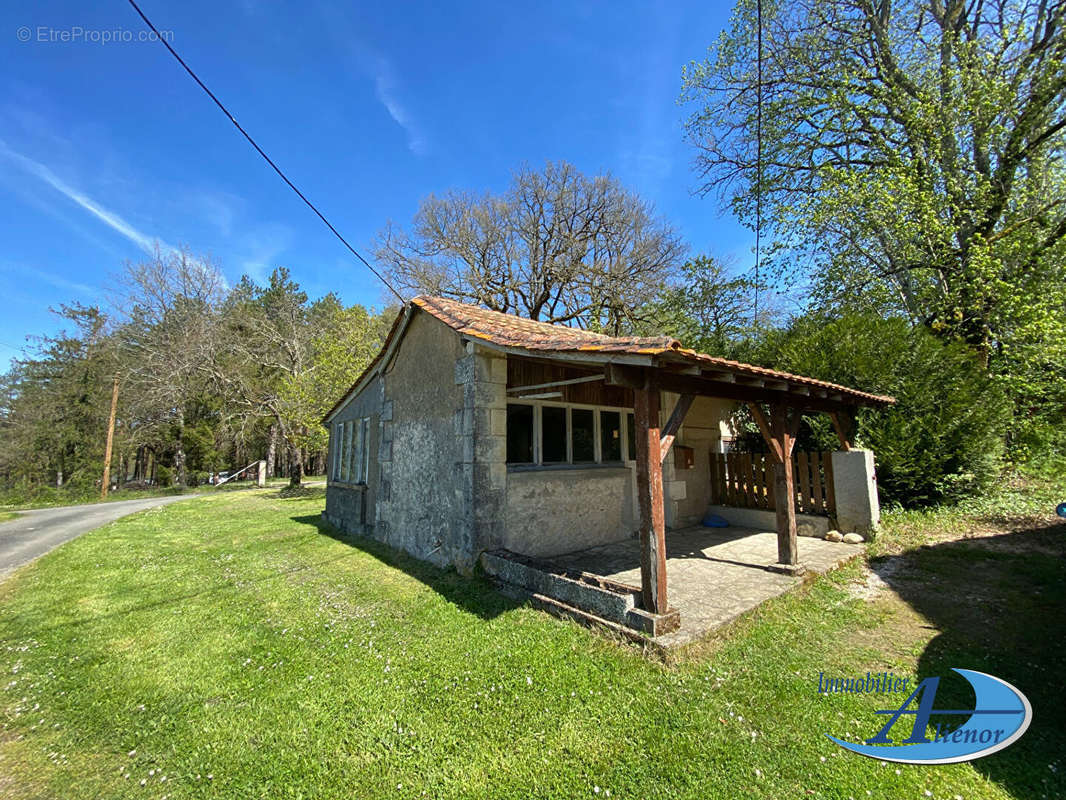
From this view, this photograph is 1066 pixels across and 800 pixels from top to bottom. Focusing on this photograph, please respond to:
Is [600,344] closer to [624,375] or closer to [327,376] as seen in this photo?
[624,375]

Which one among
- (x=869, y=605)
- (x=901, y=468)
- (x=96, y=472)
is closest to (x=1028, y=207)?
(x=901, y=468)

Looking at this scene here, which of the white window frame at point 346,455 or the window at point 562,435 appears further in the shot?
the white window frame at point 346,455

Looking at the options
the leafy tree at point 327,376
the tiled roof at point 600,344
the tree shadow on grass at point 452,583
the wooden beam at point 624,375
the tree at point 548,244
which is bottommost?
the tree shadow on grass at point 452,583

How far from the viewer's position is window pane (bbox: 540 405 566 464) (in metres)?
7.22

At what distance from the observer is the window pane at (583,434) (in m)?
7.63

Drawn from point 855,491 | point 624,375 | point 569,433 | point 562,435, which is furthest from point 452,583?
point 855,491

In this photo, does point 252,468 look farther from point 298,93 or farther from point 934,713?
point 934,713

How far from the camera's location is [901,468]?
8328 mm

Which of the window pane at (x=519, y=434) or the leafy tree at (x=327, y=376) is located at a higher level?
the leafy tree at (x=327, y=376)

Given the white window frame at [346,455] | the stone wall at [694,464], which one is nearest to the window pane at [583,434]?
the stone wall at [694,464]

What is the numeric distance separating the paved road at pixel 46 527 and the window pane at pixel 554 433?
9.29 metres

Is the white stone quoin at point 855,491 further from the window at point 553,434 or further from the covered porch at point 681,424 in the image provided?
the window at point 553,434

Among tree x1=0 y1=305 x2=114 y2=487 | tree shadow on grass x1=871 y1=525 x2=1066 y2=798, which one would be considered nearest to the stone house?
tree shadow on grass x1=871 y1=525 x2=1066 y2=798

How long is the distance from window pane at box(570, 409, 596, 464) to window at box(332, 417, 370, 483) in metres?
5.27
